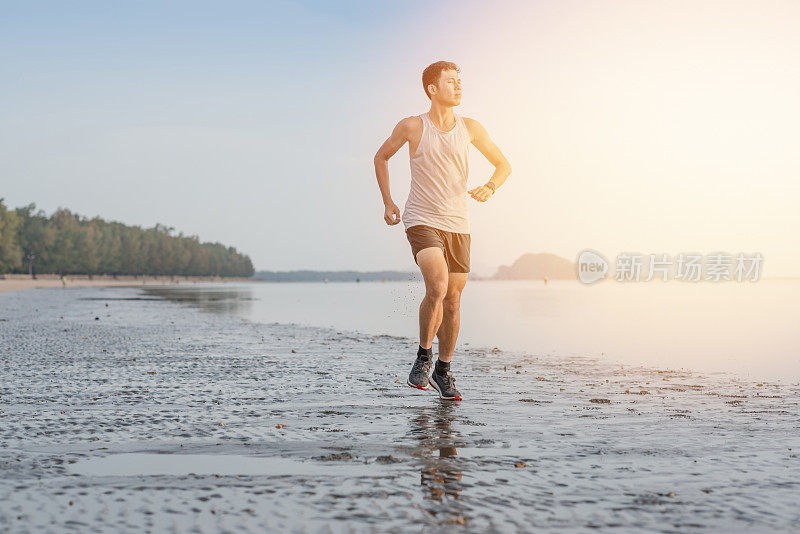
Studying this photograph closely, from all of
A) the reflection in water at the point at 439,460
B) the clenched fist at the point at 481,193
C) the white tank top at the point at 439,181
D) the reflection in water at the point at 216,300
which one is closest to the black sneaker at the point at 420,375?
the reflection in water at the point at 439,460

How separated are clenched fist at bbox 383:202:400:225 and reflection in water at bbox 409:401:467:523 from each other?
1.66 metres

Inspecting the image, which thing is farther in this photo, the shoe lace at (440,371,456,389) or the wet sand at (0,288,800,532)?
the shoe lace at (440,371,456,389)

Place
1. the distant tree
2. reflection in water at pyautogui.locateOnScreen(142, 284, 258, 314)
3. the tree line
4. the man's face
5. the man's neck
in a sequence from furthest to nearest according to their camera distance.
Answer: the tree line → the distant tree → reflection in water at pyautogui.locateOnScreen(142, 284, 258, 314) → the man's neck → the man's face

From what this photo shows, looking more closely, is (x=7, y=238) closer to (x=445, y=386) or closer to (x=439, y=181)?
(x=439, y=181)

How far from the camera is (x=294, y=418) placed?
5.78 meters

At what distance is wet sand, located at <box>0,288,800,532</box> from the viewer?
317 centimetres

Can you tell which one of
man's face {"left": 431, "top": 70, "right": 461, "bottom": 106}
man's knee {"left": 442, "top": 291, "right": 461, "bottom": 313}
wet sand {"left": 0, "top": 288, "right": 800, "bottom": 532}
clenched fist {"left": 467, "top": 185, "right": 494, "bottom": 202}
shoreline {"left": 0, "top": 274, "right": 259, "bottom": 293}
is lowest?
shoreline {"left": 0, "top": 274, "right": 259, "bottom": 293}

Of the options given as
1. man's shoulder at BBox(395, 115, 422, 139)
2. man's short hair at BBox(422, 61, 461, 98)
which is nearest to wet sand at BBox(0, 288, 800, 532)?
man's shoulder at BBox(395, 115, 422, 139)

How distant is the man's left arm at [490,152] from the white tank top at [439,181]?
0.21 meters

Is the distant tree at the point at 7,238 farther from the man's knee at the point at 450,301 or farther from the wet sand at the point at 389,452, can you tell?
the man's knee at the point at 450,301

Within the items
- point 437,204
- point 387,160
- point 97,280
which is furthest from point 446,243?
point 97,280

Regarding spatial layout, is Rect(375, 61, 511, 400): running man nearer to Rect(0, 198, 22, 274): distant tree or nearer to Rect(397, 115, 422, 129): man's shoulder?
Rect(397, 115, 422, 129): man's shoulder

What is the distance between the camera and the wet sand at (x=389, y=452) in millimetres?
3170

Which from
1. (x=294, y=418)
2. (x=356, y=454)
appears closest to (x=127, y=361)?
(x=294, y=418)
